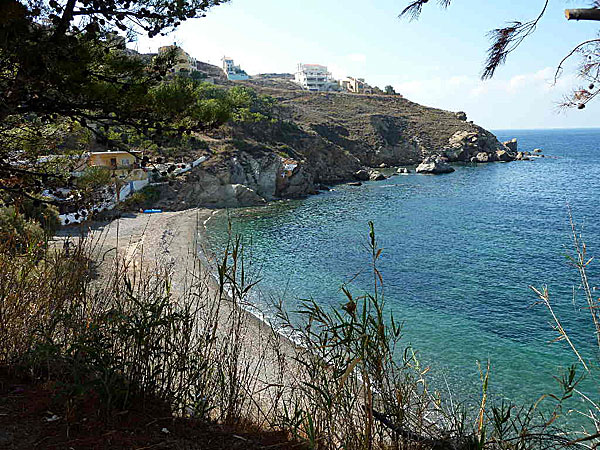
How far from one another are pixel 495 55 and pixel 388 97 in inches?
3756

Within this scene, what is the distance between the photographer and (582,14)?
8.08 ft

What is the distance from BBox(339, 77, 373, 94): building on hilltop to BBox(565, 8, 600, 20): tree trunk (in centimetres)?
10277

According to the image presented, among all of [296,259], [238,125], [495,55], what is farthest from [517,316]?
[238,125]

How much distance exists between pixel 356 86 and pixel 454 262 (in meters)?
89.6

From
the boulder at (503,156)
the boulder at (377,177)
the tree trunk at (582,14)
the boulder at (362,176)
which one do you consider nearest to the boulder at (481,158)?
the boulder at (503,156)

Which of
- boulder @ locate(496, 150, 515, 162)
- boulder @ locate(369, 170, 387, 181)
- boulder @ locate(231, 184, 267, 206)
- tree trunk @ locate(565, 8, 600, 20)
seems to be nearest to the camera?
tree trunk @ locate(565, 8, 600, 20)

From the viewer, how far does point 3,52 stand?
12.3 ft

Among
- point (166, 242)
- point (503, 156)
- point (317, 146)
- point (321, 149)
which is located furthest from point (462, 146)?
point (166, 242)

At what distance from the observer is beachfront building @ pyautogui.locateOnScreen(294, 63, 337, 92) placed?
103 meters

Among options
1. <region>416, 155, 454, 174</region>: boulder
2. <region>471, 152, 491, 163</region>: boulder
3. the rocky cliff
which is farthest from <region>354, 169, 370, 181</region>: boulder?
<region>471, 152, 491, 163</region>: boulder

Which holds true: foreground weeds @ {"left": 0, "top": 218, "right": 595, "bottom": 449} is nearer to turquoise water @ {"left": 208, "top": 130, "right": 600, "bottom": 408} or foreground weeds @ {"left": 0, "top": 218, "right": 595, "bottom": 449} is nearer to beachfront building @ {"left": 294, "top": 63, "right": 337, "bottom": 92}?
turquoise water @ {"left": 208, "top": 130, "right": 600, "bottom": 408}

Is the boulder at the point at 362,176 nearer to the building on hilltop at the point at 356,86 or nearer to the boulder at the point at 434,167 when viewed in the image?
the boulder at the point at 434,167

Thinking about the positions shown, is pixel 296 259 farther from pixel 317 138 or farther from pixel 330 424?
pixel 317 138

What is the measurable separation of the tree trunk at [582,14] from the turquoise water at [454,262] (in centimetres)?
524
